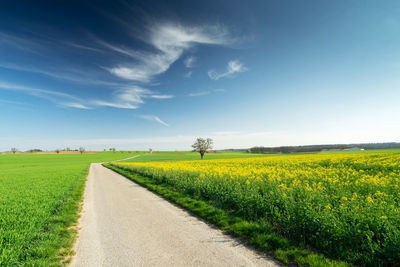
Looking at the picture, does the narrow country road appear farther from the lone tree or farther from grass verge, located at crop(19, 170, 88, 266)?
the lone tree

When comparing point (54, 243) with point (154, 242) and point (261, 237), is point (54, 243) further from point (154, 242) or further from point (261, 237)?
point (261, 237)

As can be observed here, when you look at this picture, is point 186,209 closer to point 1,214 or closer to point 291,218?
point 291,218

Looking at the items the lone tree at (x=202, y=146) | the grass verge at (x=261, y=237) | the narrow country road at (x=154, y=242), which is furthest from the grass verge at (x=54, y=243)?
the lone tree at (x=202, y=146)

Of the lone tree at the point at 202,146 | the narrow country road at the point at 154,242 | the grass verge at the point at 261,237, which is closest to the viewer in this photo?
the grass verge at the point at 261,237

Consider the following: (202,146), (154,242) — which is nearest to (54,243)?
(154,242)

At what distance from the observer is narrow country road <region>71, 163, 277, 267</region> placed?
432 centimetres

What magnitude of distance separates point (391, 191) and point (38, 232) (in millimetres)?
13878

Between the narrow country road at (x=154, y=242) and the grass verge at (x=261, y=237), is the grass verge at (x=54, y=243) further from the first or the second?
the grass verge at (x=261, y=237)

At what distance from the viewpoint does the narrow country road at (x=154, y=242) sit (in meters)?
4.32

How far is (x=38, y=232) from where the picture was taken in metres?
5.86

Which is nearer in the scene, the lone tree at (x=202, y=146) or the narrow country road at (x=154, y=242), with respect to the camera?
the narrow country road at (x=154, y=242)

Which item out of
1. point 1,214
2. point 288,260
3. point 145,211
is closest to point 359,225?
point 288,260


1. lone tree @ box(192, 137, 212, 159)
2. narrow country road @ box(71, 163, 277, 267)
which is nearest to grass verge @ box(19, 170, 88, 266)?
narrow country road @ box(71, 163, 277, 267)

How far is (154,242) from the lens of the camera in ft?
17.3
